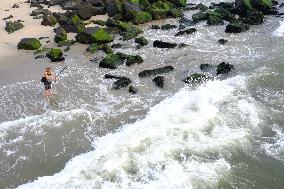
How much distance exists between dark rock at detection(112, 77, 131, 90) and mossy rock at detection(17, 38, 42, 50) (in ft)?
24.5

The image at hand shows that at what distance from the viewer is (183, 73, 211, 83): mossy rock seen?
25.3m

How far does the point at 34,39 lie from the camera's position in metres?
29.7

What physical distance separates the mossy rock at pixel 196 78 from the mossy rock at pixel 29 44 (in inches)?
414

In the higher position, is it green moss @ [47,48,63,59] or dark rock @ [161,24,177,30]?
green moss @ [47,48,63,59]

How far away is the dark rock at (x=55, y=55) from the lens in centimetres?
2797

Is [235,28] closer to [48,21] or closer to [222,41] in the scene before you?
[222,41]

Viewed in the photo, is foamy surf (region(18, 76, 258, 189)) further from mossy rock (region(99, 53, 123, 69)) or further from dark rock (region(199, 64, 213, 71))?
mossy rock (region(99, 53, 123, 69))

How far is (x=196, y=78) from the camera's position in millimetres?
25453


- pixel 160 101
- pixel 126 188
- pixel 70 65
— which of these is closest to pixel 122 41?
pixel 70 65

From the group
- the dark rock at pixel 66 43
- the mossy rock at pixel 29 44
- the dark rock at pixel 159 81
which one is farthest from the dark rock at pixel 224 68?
the mossy rock at pixel 29 44

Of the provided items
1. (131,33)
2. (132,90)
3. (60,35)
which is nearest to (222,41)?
(131,33)

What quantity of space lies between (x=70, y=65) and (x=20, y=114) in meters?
6.23

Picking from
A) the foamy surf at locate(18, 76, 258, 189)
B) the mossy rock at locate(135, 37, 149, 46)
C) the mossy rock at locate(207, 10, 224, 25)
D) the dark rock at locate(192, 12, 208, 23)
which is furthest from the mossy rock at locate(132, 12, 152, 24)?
the foamy surf at locate(18, 76, 258, 189)

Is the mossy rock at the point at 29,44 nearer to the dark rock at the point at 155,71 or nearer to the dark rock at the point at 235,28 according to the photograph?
the dark rock at the point at 155,71
